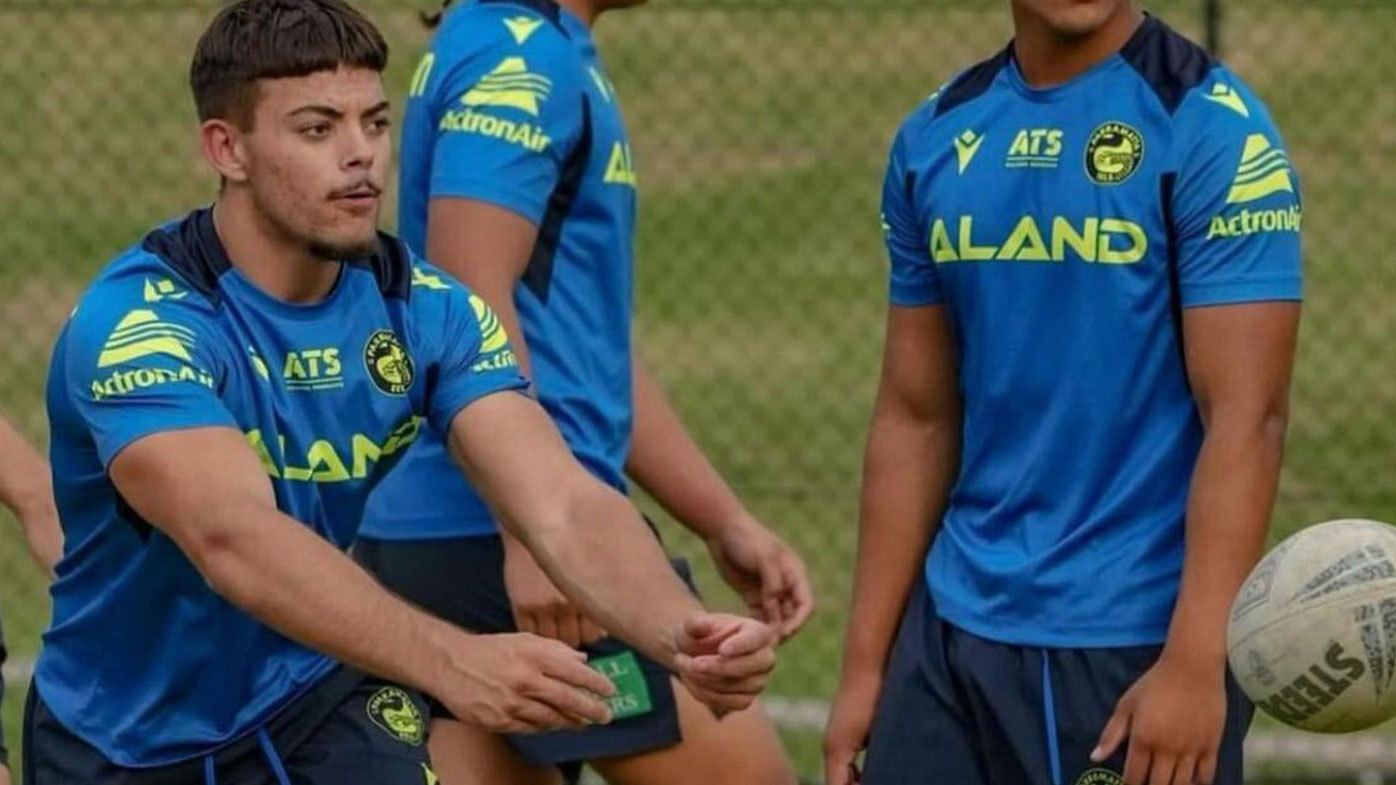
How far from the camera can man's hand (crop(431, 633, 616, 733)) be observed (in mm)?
4922

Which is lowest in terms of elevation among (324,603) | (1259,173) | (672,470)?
(672,470)

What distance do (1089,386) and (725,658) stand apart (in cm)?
A: 79

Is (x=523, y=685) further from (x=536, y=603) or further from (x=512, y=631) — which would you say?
(x=512, y=631)

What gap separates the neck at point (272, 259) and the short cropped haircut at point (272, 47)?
156 millimetres

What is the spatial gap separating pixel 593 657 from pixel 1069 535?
120cm

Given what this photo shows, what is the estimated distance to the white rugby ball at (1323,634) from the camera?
515 centimetres

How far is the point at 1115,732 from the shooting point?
5391 millimetres

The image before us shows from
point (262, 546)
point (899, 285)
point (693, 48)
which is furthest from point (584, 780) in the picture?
point (693, 48)

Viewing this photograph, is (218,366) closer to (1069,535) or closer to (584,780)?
(1069,535)

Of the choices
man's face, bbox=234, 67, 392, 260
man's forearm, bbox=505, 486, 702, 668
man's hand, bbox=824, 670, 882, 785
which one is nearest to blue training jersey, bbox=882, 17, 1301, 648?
man's hand, bbox=824, 670, 882, 785

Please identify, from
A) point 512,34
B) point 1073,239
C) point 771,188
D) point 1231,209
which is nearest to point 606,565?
point 1073,239

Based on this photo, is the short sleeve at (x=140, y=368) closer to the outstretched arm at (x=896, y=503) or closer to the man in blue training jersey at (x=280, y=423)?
the man in blue training jersey at (x=280, y=423)

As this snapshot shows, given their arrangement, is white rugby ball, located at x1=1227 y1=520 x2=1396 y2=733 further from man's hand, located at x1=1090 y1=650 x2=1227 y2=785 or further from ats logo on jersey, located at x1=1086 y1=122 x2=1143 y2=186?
ats logo on jersey, located at x1=1086 y1=122 x2=1143 y2=186

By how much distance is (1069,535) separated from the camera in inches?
217
